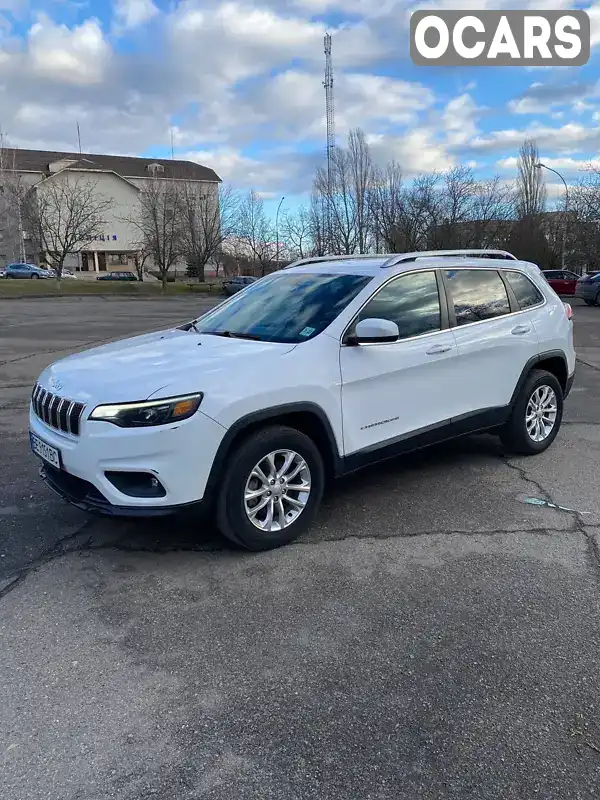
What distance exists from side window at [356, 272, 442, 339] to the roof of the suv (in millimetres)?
105

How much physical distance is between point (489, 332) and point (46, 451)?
3566mm

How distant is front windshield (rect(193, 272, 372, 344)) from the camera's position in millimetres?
4262

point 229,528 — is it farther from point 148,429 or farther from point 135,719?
point 135,719

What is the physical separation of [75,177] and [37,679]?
72840 millimetres

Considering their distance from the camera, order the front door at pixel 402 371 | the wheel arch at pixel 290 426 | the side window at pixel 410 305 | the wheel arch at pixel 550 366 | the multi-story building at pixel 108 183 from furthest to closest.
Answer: the multi-story building at pixel 108 183 < the wheel arch at pixel 550 366 < the side window at pixel 410 305 < the front door at pixel 402 371 < the wheel arch at pixel 290 426

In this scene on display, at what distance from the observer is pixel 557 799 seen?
2074 millimetres

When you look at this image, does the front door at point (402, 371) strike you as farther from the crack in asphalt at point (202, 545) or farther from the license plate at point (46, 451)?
the license plate at point (46, 451)

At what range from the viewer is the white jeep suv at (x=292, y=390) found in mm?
3441

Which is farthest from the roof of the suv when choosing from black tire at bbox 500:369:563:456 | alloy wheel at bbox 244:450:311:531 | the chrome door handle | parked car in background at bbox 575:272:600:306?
parked car in background at bbox 575:272:600:306

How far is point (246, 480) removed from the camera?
12.0ft

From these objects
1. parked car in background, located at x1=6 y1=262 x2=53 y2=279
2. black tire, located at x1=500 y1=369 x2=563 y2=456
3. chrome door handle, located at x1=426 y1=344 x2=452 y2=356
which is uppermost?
parked car in background, located at x1=6 y1=262 x2=53 y2=279

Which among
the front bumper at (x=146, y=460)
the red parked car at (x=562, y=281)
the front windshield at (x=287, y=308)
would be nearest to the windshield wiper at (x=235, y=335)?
the front windshield at (x=287, y=308)

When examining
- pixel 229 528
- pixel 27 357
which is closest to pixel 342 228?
pixel 27 357

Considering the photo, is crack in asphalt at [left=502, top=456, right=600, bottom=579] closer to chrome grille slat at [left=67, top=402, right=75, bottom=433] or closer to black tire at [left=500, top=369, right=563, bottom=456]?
black tire at [left=500, top=369, right=563, bottom=456]
